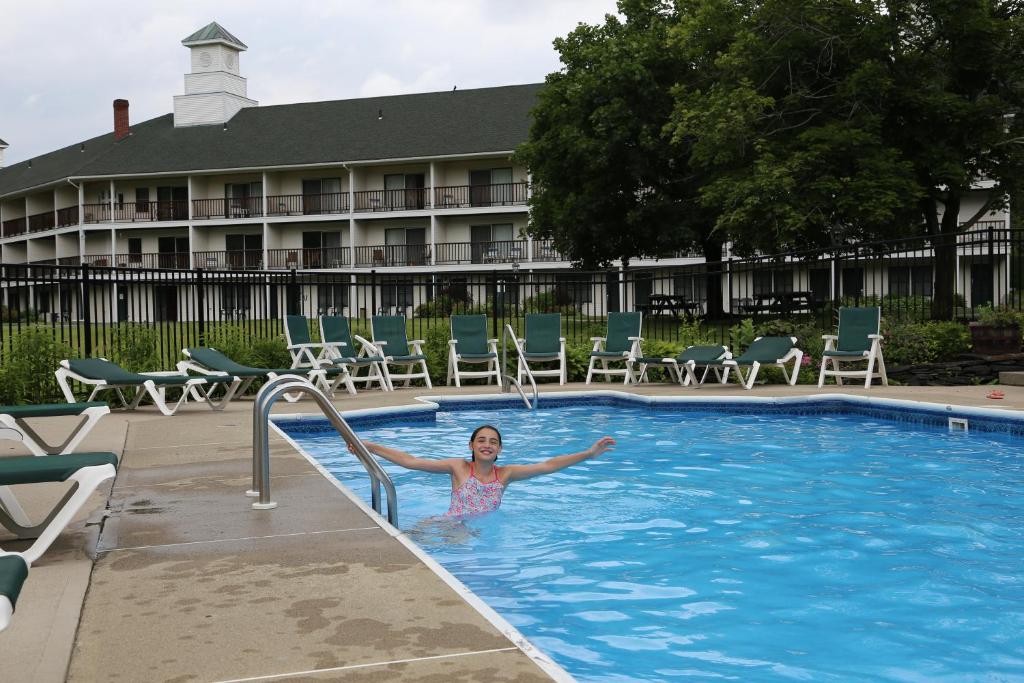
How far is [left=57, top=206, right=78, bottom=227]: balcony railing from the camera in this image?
1886 inches

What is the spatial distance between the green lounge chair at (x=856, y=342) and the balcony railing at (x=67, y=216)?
43.3 m

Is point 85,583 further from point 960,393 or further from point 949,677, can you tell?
point 960,393

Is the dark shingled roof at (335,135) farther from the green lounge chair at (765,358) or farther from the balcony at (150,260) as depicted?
the green lounge chair at (765,358)

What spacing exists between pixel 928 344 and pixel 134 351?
10900 mm

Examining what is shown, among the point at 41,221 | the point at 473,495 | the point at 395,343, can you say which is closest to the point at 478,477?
the point at 473,495

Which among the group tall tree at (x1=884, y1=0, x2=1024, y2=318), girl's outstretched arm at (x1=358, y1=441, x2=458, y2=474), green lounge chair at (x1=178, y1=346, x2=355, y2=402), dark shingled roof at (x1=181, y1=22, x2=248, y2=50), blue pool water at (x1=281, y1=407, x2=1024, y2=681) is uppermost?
dark shingled roof at (x1=181, y1=22, x2=248, y2=50)

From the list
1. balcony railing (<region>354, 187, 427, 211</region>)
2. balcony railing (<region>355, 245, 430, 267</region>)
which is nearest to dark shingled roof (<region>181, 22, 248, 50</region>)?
balcony railing (<region>354, 187, 427, 211</region>)

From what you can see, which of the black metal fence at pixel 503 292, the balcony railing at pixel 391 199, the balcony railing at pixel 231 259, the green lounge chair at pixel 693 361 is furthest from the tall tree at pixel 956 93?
the balcony railing at pixel 231 259

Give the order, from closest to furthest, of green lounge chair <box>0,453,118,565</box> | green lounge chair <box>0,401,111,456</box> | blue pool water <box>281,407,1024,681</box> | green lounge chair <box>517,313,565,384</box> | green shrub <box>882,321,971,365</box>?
green lounge chair <box>0,453,118,565</box>
blue pool water <box>281,407,1024,681</box>
green lounge chair <box>0,401,111,456</box>
green shrub <box>882,321,971,365</box>
green lounge chair <box>517,313,565,384</box>

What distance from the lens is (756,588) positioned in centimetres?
492

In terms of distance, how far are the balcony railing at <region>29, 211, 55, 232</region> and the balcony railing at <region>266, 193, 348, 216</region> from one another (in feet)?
46.1

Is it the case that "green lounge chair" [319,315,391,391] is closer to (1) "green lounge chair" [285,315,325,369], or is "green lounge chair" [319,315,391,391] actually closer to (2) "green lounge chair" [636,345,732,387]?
(1) "green lounge chair" [285,315,325,369]

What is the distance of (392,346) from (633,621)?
9978 millimetres

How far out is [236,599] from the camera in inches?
131
